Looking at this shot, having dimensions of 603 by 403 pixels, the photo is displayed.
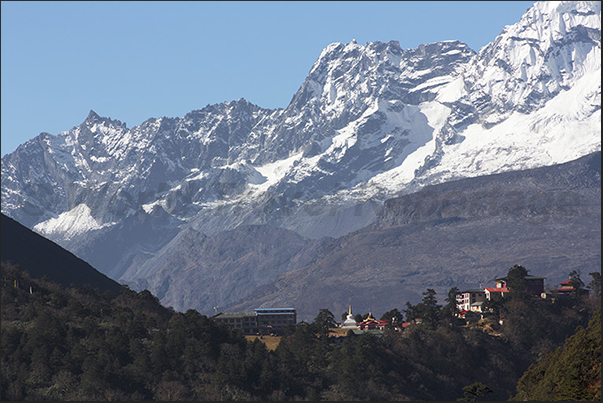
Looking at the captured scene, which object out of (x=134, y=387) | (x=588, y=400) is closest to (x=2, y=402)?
(x=134, y=387)

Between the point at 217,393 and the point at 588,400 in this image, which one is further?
the point at 217,393

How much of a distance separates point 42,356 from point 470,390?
8452cm

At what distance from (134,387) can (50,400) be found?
18204mm

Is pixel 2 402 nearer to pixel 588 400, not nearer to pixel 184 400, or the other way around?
pixel 184 400

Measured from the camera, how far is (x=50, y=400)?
7372 inches

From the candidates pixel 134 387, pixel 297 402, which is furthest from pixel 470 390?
pixel 134 387

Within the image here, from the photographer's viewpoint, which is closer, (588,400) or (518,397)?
(588,400)

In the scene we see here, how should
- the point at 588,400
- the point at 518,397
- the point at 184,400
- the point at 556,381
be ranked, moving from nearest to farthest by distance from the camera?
the point at 588,400 → the point at 556,381 → the point at 518,397 → the point at 184,400

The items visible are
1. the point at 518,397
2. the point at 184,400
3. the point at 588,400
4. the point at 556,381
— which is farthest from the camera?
the point at 184,400

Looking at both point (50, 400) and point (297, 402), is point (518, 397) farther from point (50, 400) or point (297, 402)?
point (50, 400)

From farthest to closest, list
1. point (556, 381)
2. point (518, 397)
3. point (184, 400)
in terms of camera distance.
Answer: point (184, 400) < point (518, 397) < point (556, 381)

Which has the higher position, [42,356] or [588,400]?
[42,356]

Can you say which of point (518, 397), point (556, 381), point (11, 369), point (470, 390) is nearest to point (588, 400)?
point (556, 381)

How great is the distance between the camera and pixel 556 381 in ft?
535
